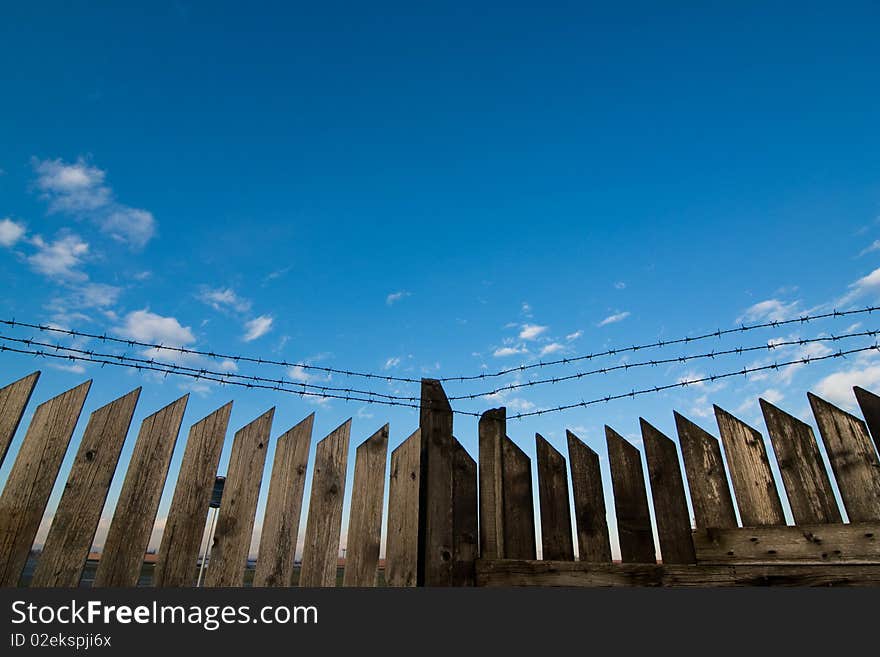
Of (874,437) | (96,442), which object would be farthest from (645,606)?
(96,442)

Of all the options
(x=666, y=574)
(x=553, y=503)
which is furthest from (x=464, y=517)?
(x=666, y=574)

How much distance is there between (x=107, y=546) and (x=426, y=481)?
5.36 ft

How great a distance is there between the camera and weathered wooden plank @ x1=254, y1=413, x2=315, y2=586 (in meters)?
2.76

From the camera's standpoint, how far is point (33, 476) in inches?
100

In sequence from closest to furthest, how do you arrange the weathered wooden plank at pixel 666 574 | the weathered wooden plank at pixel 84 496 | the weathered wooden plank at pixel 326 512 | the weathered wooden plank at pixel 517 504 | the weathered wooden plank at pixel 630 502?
the weathered wooden plank at pixel 666 574, the weathered wooden plank at pixel 84 496, the weathered wooden plank at pixel 630 502, the weathered wooden plank at pixel 326 512, the weathered wooden plank at pixel 517 504

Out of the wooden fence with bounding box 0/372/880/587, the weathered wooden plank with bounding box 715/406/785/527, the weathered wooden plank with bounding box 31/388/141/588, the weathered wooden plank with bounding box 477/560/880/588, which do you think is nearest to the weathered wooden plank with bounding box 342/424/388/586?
the wooden fence with bounding box 0/372/880/587

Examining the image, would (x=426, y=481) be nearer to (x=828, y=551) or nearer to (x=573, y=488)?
(x=573, y=488)

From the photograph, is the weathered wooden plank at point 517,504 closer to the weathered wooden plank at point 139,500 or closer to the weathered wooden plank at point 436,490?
the weathered wooden plank at point 436,490

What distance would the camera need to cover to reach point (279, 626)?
2199mm

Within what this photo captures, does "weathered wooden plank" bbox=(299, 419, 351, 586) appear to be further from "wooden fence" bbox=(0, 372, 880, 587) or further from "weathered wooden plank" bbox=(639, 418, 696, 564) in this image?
"weathered wooden plank" bbox=(639, 418, 696, 564)

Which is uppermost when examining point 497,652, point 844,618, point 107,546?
point 107,546

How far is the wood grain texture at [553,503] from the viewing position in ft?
9.42

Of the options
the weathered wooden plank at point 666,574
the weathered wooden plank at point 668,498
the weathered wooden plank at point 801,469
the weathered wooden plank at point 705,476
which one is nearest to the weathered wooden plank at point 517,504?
the weathered wooden plank at point 666,574

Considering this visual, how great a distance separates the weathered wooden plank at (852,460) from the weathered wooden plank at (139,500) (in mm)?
3242
